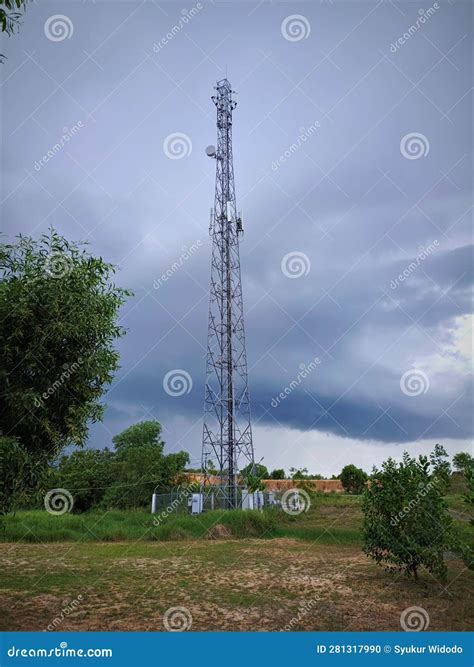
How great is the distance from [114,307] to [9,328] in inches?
74.0

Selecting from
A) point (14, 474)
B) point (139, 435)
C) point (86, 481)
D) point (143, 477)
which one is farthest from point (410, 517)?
point (139, 435)

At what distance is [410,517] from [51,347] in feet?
27.4

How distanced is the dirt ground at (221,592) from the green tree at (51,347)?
9.83 feet

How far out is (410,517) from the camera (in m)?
11.0

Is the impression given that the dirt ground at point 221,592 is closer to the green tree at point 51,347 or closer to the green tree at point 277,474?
the green tree at point 51,347

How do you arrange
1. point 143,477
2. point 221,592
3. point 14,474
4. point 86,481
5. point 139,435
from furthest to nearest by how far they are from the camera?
point 139,435 → point 86,481 → point 143,477 → point 221,592 → point 14,474

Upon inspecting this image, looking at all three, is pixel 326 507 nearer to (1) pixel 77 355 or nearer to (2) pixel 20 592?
(2) pixel 20 592

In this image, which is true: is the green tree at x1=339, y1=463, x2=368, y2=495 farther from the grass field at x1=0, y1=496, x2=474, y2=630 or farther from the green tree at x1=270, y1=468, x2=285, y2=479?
the grass field at x1=0, y1=496, x2=474, y2=630

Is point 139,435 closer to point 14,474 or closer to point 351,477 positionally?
point 351,477

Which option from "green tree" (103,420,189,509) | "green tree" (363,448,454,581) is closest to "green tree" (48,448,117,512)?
"green tree" (103,420,189,509)

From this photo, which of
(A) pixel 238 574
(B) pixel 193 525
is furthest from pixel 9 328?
(B) pixel 193 525

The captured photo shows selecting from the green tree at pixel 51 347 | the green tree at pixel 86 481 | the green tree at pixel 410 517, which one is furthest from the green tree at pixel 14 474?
the green tree at pixel 86 481

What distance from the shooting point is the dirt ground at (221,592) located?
827cm

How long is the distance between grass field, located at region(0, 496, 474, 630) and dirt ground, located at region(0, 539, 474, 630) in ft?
0.07
